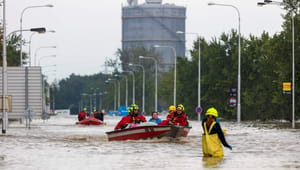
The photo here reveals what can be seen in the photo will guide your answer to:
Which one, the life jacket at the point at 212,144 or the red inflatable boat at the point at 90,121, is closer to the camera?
the life jacket at the point at 212,144

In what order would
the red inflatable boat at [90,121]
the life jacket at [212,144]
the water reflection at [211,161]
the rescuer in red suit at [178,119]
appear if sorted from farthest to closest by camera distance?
the red inflatable boat at [90,121], the rescuer in red suit at [178,119], the life jacket at [212,144], the water reflection at [211,161]

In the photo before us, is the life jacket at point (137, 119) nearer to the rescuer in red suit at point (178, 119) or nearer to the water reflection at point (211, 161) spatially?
the rescuer in red suit at point (178, 119)

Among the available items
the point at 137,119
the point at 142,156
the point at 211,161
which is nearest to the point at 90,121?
the point at 137,119

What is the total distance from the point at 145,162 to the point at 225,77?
7317 cm

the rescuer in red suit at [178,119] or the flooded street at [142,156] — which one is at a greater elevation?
the rescuer in red suit at [178,119]

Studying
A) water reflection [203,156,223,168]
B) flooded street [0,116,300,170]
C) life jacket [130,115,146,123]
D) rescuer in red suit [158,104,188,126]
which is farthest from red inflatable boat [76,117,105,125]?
water reflection [203,156,223,168]

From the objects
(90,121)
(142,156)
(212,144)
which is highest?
(212,144)

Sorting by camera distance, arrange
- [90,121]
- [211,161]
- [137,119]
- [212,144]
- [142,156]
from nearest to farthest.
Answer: [211,161], [212,144], [142,156], [137,119], [90,121]

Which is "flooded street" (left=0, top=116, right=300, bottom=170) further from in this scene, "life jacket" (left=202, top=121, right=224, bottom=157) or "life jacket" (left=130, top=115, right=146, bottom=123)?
"life jacket" (left=130, top=115, right=146, bottom=123)

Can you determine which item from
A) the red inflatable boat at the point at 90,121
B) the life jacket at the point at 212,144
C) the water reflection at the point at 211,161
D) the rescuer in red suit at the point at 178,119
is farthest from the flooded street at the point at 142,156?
the red inflatable boat at the point at 90,121

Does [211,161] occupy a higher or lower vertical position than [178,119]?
lower

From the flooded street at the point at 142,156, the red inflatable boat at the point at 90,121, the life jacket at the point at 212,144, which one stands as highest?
the life jacket at the point at 212,144

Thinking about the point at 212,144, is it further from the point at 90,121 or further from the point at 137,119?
the point at 90,121

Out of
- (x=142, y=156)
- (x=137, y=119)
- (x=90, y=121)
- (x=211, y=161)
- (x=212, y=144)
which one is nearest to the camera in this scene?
(x=211, y=161)
